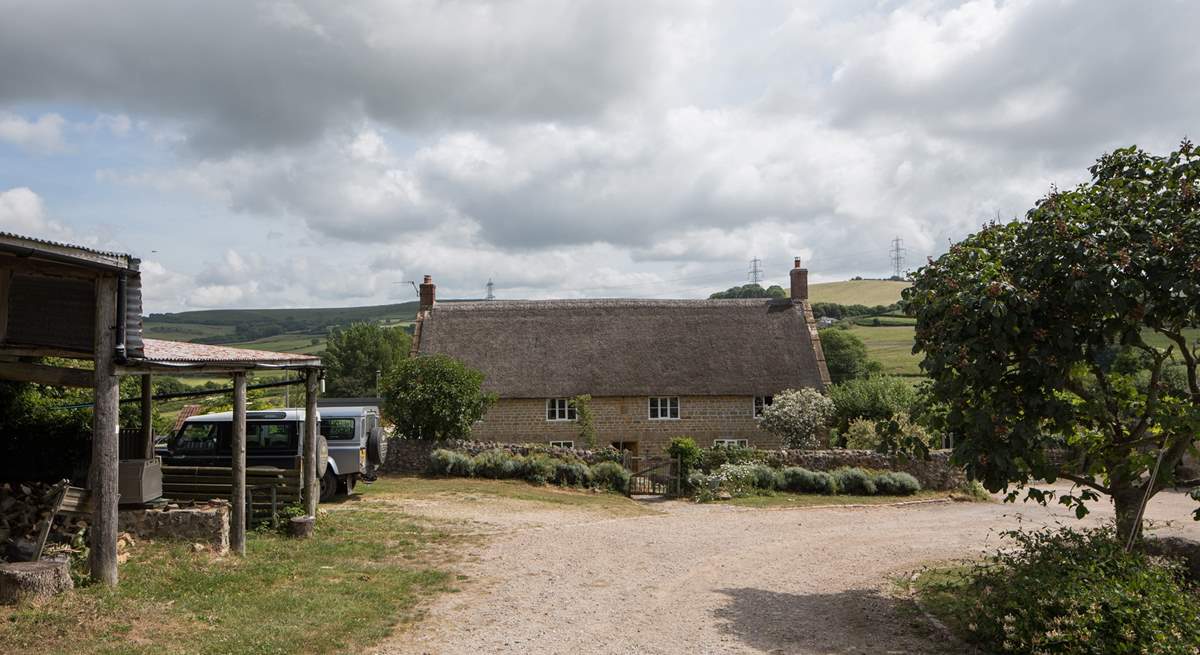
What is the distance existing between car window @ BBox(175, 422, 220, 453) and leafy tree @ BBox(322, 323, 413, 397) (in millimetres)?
47248

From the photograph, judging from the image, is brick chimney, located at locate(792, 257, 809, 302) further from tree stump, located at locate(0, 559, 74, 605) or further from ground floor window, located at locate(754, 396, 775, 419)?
tree stump, located at locate(0, 559, 74, 605)

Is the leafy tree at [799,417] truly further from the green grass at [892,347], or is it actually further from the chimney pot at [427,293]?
the green grass at [892,347]

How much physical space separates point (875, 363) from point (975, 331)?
59.3 meters

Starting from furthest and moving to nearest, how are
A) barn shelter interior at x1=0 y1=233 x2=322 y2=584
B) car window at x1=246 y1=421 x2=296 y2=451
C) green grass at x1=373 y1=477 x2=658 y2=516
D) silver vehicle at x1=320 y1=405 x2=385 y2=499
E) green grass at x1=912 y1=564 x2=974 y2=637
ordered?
green grass at x1=373 y1=477 x2=658 y2=516, silver vehicle at x1=320 y1=405 x2=385 y2=499, car window at x1=246 y1=421 x2=296 y2=451, green grass at x1=912 y1=564 x2=974 y2=637, barn shelter interior at x1=0 y1=233 x2=322 y2=584

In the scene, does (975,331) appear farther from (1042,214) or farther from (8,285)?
(8,285)

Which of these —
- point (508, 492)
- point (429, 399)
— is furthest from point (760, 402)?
point (508, 492)

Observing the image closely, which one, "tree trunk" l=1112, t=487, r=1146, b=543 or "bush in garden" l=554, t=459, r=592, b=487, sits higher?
"tree trunk" l=1112, t=487, r=1146, b=543

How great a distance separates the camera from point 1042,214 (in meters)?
10.4

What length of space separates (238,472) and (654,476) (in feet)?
45.8

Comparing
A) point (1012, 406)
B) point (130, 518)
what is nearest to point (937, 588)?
point (1012, 406)

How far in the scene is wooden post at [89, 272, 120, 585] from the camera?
9.72m

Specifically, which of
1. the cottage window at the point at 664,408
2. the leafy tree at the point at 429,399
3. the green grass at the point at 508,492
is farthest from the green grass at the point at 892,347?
the green grass at the point at 508,492

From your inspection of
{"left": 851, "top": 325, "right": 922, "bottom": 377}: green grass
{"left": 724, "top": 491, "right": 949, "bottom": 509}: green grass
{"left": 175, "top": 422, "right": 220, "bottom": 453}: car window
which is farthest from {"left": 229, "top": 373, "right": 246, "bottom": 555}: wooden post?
{"left": 851, "top": 325, "right": 922, "bottom": 377}: green grass

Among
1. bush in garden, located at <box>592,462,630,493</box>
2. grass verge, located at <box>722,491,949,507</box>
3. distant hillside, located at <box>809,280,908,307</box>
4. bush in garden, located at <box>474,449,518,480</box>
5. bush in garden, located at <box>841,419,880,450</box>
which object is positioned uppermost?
distant hillside, located at <box>809,280,908,307</box>
